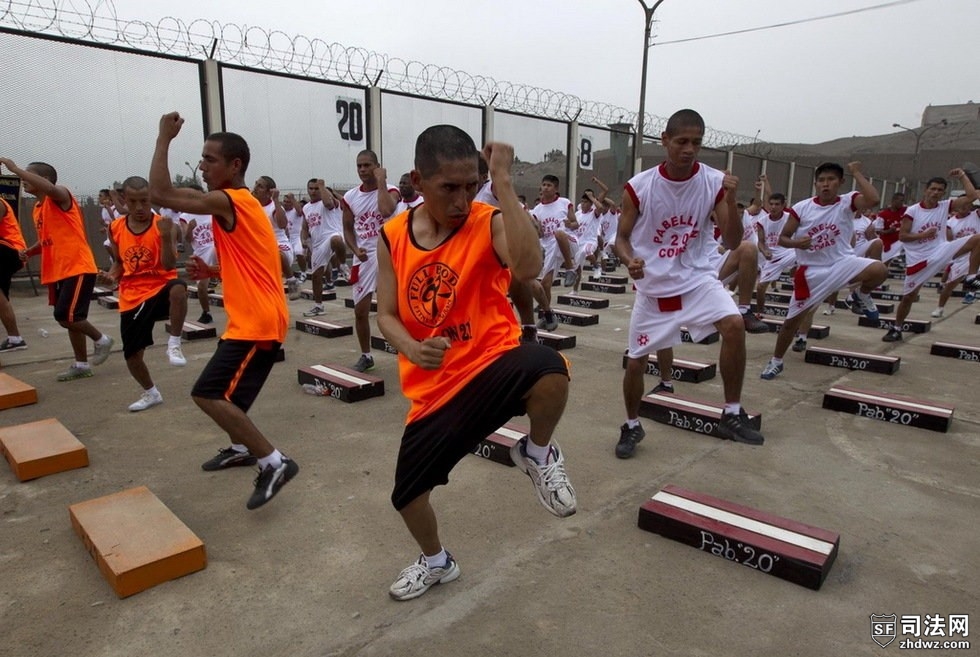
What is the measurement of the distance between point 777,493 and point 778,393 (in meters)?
2.46

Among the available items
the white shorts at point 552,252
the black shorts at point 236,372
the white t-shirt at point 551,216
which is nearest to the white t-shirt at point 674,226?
the black shorts at point 236,372

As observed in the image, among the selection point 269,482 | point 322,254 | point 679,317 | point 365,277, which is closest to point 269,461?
point 269,482

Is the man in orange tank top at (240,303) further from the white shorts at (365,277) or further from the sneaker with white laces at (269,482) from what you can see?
the white shorts at (365,277)

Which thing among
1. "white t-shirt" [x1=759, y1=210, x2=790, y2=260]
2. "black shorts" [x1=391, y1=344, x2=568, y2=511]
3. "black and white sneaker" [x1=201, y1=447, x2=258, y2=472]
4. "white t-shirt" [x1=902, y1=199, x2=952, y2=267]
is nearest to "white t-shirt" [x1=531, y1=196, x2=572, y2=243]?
"white t-shirt" [x1=759, y1=210, x2=790, y2=260]

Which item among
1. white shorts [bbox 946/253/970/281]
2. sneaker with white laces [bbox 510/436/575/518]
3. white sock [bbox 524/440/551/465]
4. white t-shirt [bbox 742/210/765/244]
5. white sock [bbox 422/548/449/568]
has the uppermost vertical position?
white t-shirt [bbox 742/210/765/244]

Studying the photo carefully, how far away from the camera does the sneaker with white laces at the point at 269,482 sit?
137 inches

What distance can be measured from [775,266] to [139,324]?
9531 millimetres

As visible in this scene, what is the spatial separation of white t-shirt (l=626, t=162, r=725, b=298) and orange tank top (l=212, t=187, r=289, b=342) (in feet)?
8.51

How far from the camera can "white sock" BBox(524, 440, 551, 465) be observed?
2.55 metres

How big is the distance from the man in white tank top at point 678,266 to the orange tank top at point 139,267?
4043mm

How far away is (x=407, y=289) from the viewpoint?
99.6 inches

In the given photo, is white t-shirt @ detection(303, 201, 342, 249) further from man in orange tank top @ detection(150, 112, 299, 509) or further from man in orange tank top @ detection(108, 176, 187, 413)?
man in orange tank top @ detection(150, 112, 299, 509)

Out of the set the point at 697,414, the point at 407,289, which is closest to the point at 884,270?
the point at 697,414

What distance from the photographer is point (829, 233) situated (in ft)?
21.9
